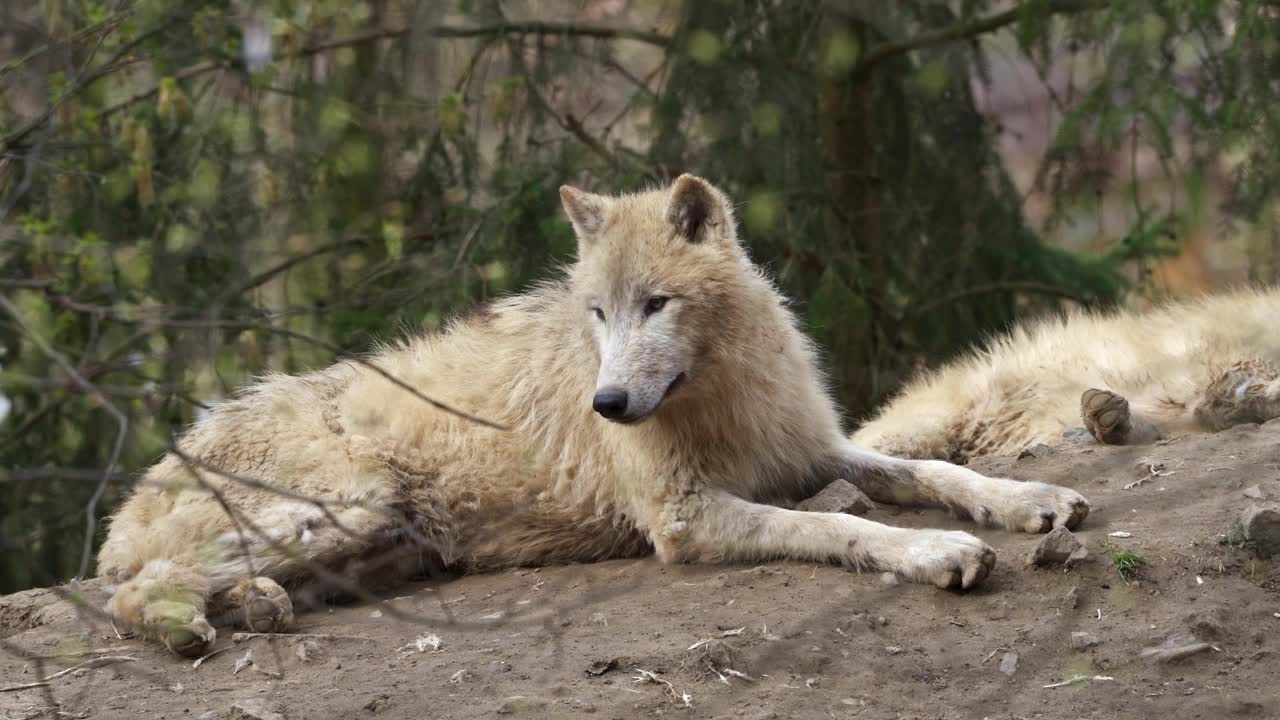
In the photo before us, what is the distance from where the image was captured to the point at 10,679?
15.2 ft

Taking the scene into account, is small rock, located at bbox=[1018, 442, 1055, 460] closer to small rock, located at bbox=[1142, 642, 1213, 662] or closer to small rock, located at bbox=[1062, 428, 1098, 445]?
small rock, located at bbox=[1062, 428, 1098, 445]

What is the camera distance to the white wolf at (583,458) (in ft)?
16.0

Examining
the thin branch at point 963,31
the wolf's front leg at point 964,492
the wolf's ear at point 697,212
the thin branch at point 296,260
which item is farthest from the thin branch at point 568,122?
the wolf's front leg at point 964,492

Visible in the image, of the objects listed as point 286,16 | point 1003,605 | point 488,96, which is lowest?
point 1003,605

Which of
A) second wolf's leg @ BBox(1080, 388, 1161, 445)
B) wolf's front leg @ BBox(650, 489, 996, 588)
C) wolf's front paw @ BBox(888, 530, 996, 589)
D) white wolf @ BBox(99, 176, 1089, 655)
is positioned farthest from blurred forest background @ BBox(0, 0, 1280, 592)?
wolf's front paw @ BBox(888, 530, 996, 589)

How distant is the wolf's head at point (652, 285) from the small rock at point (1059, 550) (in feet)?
4.73

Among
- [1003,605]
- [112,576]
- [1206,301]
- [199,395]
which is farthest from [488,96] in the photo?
[1003,605]

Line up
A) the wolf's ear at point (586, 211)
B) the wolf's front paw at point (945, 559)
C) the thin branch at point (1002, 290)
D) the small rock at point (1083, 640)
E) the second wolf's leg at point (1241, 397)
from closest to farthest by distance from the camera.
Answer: the small rock at point (1083, 640)
the wolf's front paw at point (945, 559)
the wolf's ear at point (586, 211)
the second wolf's leg at point (1241, 397)
the thin branch at point (1002, 290)

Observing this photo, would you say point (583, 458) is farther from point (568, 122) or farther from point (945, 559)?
point (568, 122)

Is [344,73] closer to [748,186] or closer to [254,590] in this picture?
[748,186]

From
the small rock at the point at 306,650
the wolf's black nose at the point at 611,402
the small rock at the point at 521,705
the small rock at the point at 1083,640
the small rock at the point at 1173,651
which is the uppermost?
the wolf's black nose at the point at 611,402

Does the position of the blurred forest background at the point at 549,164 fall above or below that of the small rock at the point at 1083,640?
above

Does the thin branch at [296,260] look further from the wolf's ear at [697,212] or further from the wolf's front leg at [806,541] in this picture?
the wolf's front leg at [806,541]

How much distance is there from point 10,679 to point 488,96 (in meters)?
4.27
